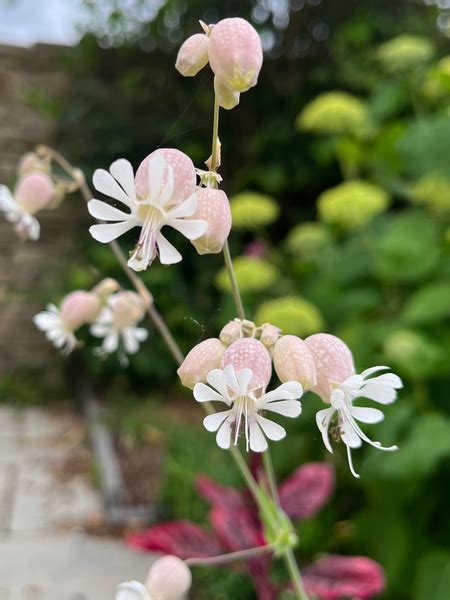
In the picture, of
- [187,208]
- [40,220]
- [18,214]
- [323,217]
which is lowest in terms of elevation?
[187,208]

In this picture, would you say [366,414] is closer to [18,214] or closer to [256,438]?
[256,438]

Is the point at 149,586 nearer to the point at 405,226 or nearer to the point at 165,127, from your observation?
the point at 405,226

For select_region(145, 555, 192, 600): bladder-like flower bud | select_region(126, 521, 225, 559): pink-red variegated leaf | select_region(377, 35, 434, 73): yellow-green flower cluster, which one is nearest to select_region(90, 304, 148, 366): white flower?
select_region(145, 555, 192, 600): bladder-like flower bud

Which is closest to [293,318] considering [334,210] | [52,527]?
[334,210]

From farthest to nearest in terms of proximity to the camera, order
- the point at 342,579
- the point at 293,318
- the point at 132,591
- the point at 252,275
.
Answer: the point at 252,275
the point at 293,318
the point at 342,579
the point at 132,591

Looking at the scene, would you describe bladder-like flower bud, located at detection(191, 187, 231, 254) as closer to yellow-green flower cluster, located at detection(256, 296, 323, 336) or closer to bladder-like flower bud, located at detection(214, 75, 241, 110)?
bladder-like flower bud, located at detection(214, 75, 241, 110)

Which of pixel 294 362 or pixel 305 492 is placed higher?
pixel 305 492
